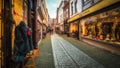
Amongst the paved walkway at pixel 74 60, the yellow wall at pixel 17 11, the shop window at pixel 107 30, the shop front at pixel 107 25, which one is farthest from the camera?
Result: the shop window at pixel 107 30

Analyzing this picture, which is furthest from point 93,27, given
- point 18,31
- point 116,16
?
point 18,31

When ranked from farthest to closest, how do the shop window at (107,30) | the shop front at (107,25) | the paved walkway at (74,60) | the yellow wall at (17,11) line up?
the shop window at (107,30)
the shop front at (107,25)
the paved walkway at (74,60)
the yellow wall at (17,11)

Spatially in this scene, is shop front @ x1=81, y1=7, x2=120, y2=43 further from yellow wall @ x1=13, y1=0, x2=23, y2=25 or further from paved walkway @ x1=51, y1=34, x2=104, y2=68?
yellow wall @ x1=13, y1=0, x2=23, y2=25

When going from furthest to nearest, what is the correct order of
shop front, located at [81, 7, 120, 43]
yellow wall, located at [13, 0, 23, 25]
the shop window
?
the shop window < shop front, located at [81, 7, 120, 43] < yellow wall, located at [13, 0, 23, 25]

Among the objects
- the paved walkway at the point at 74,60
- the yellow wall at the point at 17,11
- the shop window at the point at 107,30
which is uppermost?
the yellow wall at the point at 17,11

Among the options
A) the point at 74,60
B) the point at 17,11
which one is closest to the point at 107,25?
the point at 74,60

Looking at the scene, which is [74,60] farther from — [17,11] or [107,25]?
[107,25]

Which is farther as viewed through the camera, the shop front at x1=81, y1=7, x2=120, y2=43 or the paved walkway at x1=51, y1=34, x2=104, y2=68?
the shop front at x1=81, y1=7, x2=120, y2=43

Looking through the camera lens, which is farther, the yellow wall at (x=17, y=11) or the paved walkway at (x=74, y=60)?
the paved walkway at (x=74, y=60)

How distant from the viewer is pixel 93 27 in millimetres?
17000

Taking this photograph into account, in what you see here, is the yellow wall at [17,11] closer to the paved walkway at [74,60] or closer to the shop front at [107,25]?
the paved walkway at [74,60]

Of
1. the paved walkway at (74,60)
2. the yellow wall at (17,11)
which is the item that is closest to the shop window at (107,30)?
the paved walkway at (74,60)

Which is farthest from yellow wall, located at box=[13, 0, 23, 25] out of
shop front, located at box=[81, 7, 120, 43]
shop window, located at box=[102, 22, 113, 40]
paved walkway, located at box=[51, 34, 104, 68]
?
shop window, located at box=[102, 22, 113, 40]

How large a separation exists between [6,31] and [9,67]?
3.73ft
